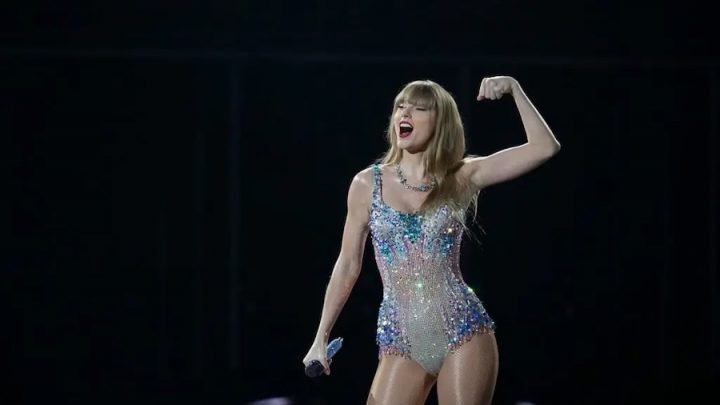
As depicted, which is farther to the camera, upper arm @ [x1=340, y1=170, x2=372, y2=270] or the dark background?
the dark background

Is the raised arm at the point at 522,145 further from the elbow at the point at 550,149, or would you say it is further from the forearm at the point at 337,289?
the forearm at the point at 337,289

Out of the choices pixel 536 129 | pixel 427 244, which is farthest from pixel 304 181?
pixel 536 129

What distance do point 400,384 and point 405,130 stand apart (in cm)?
70

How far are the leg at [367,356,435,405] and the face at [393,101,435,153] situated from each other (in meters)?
0.60

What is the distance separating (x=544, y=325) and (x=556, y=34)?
71.6 inches

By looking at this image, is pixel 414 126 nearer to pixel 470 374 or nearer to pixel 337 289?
pixel 337 289

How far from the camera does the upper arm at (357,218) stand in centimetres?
319

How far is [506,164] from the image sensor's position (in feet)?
10.1

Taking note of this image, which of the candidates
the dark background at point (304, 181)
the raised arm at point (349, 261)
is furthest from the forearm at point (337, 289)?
the dark background at point (304, 181)

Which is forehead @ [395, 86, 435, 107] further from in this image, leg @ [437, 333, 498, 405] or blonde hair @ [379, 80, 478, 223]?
leg @ [437, 333, 498, 405]

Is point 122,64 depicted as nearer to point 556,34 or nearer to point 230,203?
point 230,203

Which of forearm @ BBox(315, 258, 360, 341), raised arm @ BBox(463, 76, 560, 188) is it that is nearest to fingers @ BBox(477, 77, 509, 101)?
raised arm @ BBox(463, 76, 560, 188)

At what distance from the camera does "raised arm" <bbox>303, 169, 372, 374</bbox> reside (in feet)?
10.5

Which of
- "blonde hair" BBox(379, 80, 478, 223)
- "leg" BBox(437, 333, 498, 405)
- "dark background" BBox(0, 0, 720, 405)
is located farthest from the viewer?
"dark background" BBox(0, 0, 720, 405)
